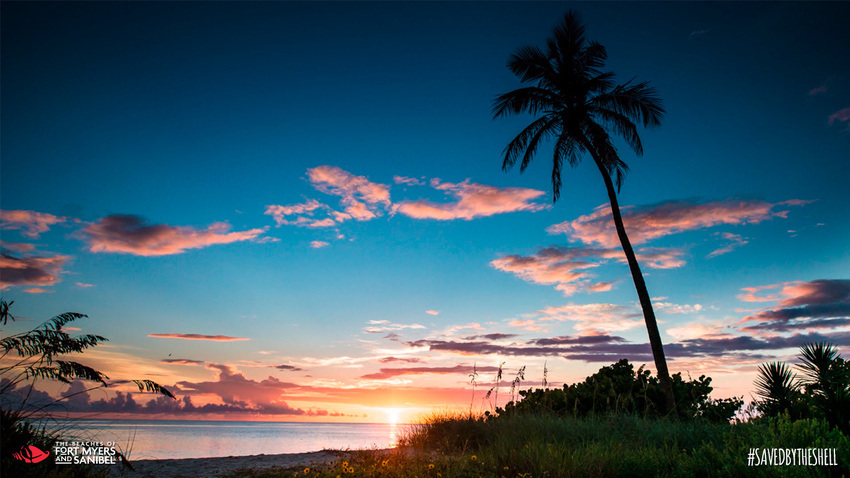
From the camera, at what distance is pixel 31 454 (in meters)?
5.76

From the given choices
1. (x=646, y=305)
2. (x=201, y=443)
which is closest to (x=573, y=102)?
(x=646, y=305)

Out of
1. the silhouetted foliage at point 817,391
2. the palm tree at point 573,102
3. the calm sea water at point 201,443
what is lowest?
the calm sea water at point 201,443

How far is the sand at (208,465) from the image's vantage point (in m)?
7.97

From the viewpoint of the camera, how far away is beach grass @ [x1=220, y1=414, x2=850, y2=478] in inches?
211

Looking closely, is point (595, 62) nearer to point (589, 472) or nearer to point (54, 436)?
point (589, 472)

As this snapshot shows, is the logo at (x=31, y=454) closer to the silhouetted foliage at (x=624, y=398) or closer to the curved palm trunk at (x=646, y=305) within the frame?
the silhouetted foliage at (x=624, y=398)

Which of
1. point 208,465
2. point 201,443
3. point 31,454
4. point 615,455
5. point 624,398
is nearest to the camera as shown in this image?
point 31,454

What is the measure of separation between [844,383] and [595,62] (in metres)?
14.0

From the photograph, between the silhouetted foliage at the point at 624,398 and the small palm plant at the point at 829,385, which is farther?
the silhouetted foliage at the point at 624,398

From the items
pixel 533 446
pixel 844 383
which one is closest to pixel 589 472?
pixel 533 446

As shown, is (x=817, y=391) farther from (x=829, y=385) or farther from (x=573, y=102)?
(x=573, y=102)

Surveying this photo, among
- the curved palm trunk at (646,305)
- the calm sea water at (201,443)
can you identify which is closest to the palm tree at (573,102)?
the curved palm trunk at (646,305)

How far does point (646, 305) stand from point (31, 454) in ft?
49.2

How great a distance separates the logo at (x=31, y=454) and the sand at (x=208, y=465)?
1.61 meters
